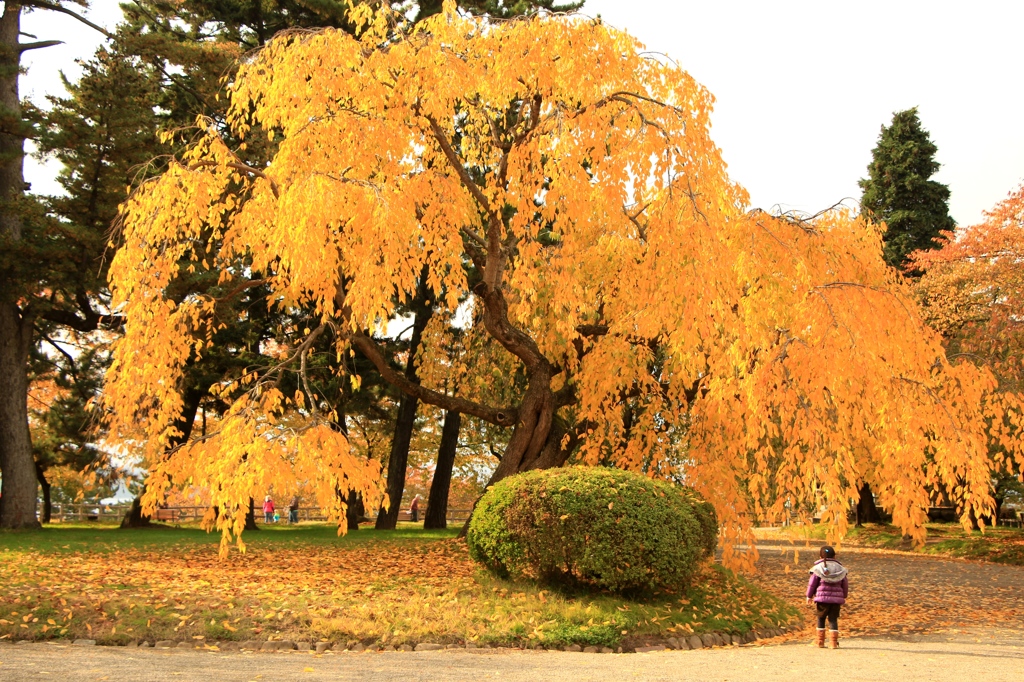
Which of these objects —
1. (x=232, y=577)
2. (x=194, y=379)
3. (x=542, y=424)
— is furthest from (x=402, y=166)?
(x=194, y=379)

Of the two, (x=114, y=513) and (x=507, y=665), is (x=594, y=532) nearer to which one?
(x=507, y=665)

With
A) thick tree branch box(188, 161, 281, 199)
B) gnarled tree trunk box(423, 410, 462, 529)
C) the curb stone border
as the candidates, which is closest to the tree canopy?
gnarled tree trunk box(423, 410, 462, 529)

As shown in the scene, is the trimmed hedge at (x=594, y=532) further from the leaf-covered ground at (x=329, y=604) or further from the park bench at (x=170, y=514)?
the park bench at (x=170, y=514)

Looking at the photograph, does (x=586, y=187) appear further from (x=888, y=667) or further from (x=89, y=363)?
(x=89, y=363)

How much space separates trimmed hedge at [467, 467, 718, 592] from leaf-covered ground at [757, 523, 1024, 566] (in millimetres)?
8160

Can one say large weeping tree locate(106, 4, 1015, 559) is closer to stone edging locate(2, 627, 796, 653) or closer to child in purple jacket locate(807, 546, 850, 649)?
child in purple jacket locate(807, 546, 850, 649)

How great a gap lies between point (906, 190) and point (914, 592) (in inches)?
777

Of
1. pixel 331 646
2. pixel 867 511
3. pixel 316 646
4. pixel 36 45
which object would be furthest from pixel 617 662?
pixel 867 511

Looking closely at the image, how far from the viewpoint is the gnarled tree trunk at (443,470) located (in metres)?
20.2

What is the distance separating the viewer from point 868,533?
27453 mm

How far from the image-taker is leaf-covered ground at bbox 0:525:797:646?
7.45 meters

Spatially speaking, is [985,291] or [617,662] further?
[985,291]

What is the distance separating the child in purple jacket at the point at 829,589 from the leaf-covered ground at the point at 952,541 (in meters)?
8.57

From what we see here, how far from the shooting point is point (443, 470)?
20.5 metres
